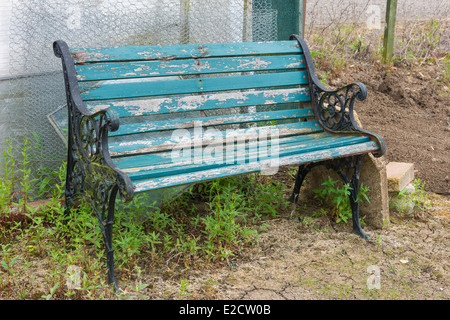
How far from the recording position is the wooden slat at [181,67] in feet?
8.96

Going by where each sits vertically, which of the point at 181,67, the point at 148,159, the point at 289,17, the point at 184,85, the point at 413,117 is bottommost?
the point at 413,117

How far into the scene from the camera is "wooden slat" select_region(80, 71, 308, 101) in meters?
2.74

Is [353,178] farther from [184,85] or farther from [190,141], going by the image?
[184,85]

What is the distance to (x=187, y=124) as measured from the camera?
2.97 metres

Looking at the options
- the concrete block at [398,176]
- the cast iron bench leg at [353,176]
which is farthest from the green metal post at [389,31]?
the cast iron bench leg at [353,176]

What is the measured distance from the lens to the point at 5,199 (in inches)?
116

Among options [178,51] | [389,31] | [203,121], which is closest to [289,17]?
[178,51]

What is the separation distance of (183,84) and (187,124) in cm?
26

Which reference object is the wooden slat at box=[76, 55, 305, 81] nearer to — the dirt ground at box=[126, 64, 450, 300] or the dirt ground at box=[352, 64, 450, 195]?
the dirt ground at box=[126, 64, 450, 300]

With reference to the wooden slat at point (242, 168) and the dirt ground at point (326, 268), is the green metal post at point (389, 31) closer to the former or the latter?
the dirt ground at point (326, 268)

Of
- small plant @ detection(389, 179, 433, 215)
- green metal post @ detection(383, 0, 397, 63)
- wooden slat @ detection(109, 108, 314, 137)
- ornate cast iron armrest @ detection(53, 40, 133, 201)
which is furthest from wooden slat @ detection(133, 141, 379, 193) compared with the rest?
green metal post @ detection(383, 0, 397, 63)

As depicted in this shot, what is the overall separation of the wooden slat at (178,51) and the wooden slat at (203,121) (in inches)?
15.6

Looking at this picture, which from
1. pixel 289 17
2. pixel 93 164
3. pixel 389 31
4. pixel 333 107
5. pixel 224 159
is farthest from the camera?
pixel 389 31
